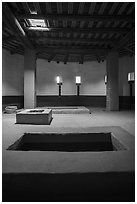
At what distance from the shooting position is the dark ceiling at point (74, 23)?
5.98 m

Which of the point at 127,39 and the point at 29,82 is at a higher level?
the point at 127,39

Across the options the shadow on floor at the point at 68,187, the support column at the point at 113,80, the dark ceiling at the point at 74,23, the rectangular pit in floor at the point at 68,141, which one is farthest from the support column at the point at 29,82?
the shadow on floor at the point at 68,187

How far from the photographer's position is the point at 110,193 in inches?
99.3

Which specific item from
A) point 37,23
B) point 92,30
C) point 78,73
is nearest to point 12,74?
point 78,73

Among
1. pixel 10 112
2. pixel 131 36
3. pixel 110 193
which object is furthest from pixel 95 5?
pixel 10 112

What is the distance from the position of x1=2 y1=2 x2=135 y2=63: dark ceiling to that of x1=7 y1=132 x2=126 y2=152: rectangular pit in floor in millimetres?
4049

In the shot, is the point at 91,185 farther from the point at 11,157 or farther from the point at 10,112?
the point at 10,112

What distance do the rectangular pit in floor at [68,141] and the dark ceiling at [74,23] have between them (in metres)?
4.05

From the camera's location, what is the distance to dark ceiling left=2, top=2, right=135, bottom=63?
598 cm

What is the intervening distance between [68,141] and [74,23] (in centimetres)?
523

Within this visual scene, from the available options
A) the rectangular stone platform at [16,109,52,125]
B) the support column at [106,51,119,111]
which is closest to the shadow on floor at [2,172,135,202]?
the rectangular stone platform at [16,109,52,125]

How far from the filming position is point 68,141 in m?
5.05

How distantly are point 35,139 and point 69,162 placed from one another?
231 cm

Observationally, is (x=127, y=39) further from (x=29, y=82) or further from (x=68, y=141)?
(x=68, y=141)
